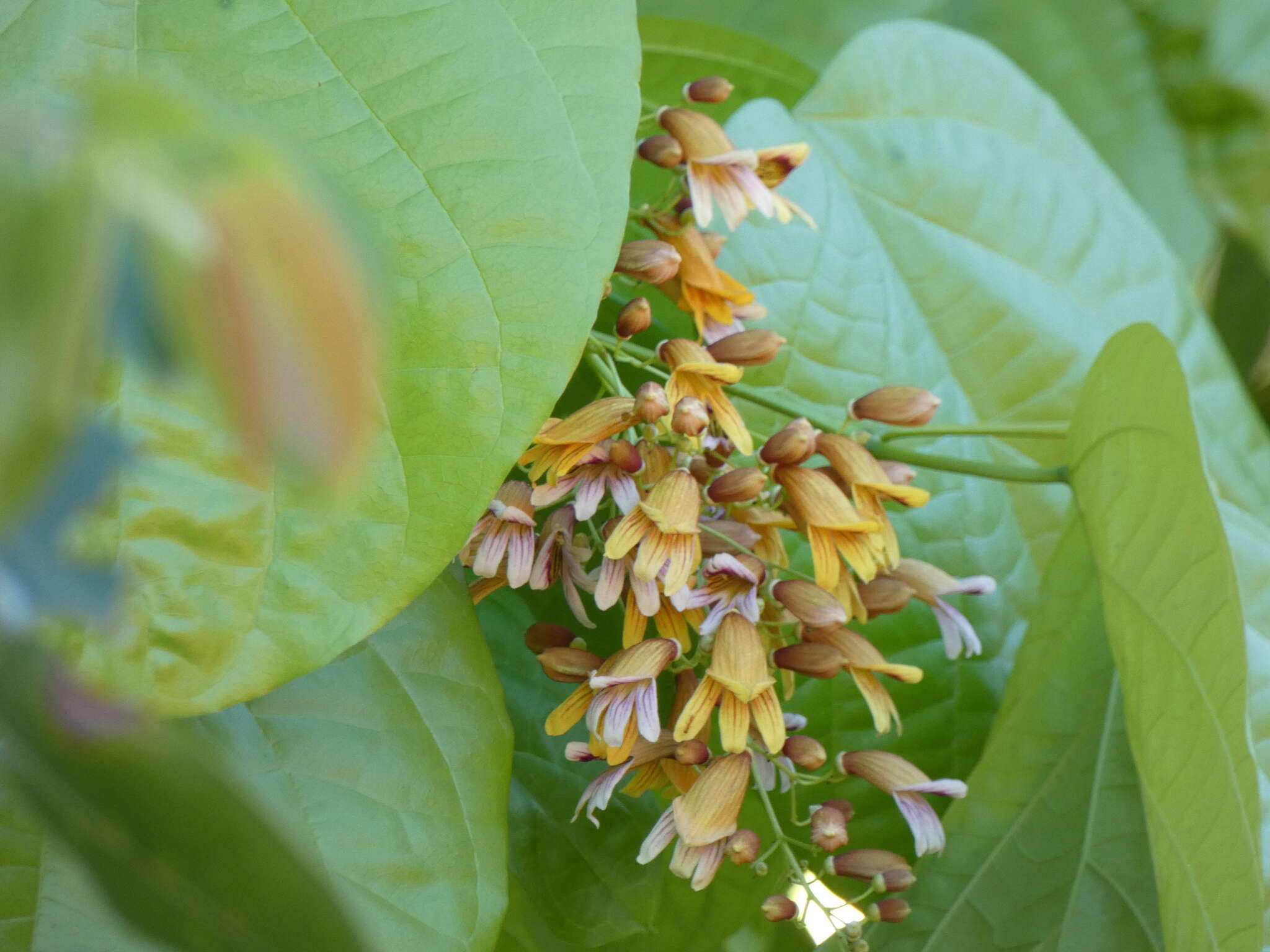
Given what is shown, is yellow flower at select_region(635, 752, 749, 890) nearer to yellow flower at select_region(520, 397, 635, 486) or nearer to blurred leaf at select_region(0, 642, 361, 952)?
yellow flower at select_region(520, 397, 635, 486)

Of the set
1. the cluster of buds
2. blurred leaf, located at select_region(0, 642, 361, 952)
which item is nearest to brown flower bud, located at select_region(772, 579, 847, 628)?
the cluster of buds

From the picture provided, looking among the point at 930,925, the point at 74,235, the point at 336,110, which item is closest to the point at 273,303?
the point at 74,235

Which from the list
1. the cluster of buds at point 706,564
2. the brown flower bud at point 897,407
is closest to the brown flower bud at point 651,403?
the cluster of buds at point 706,564

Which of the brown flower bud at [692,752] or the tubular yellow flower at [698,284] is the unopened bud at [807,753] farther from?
the tubular yellow flower at [698,284]

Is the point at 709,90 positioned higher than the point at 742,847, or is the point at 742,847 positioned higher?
the point at 709,90

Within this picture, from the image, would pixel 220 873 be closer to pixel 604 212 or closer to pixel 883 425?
pixel 604 212

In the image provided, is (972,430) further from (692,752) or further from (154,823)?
(154,823)

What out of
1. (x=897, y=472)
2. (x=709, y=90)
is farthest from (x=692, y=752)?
(x=709, y=90)
